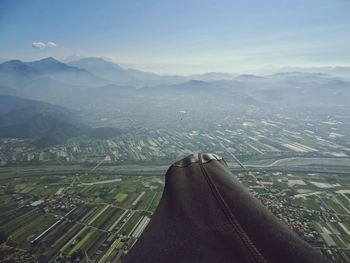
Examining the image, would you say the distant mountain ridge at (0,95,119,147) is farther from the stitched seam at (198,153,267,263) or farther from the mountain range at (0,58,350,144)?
the stitched seam at (198,153,267,263)

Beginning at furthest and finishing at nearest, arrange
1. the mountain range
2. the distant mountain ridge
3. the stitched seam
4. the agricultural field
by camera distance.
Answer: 1. the mountain range
2. the distant mountain ridge
3. the agricultural field
4. the stitched seam

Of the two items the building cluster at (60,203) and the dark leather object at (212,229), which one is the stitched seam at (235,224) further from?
the building cluster at (60,203)

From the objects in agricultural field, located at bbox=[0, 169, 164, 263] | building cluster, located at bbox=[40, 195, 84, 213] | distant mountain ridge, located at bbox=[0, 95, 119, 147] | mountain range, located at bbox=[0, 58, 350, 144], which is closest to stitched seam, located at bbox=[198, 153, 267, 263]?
agricultural field, located at bbox=[0, 169, 164, 263]

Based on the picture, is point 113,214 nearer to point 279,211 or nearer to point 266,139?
point 279,211

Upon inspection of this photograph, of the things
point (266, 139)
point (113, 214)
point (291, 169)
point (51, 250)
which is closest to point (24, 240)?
point (51, 250)

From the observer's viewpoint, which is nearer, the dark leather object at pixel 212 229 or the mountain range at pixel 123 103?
the dark leather object at pixel 212 229

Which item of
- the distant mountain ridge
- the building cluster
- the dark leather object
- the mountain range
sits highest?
the dark leather object

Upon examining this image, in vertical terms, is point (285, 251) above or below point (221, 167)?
below

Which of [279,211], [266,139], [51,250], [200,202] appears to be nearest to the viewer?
[200,202]

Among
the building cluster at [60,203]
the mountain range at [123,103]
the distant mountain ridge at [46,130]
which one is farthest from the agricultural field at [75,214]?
the mountain range at [123,103]
